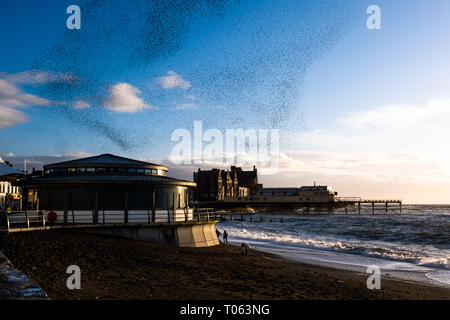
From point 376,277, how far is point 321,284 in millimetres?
6142

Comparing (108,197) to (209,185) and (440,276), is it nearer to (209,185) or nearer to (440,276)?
(440,276)

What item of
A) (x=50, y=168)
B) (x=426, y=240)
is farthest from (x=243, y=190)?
(x=50, y=168)

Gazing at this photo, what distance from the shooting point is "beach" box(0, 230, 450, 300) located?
41.7 feet

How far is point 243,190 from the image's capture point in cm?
19025

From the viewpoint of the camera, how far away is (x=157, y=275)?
50.1 feet

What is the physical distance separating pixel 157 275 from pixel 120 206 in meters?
10.9

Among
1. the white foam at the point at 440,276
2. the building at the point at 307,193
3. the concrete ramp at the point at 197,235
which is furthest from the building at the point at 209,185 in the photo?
the white foam at the point at 440,276

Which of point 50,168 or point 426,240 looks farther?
point 426,240

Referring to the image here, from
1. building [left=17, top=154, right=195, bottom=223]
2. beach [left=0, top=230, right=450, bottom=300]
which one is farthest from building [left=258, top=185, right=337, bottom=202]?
beach [left=0, top=230, right=450, bottom=300]

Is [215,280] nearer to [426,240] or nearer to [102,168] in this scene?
[102,168]

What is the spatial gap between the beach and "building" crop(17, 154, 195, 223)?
330cm

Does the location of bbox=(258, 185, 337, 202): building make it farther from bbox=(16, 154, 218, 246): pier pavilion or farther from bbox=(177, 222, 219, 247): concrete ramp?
bbox=(16, 154, 218, 246): pier pavilion

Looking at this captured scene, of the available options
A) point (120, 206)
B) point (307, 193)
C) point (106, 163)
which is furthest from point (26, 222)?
point (307, 193)
